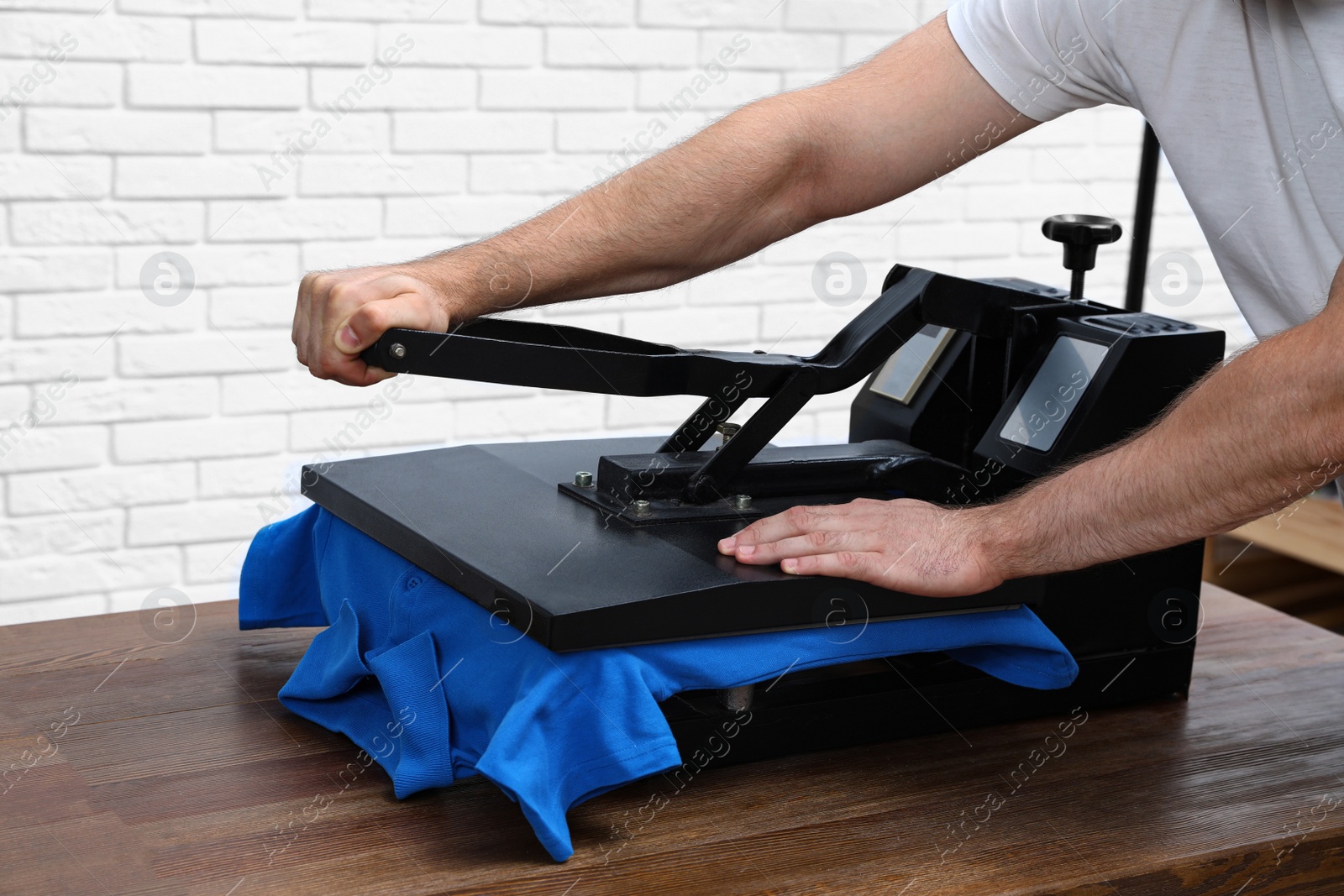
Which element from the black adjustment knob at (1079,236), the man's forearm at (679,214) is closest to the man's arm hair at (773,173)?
the man's forearm at (679,214)

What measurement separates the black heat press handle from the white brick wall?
46.9 inches

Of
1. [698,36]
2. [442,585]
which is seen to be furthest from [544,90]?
[442,585]

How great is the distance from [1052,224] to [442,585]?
0.59 metres

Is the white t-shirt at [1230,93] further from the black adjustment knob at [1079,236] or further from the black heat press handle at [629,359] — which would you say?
the black heat press handle at [629,359]

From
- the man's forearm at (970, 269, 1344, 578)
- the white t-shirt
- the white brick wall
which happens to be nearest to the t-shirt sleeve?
the white t-shirt

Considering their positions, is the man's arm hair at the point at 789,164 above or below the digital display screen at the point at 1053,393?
above

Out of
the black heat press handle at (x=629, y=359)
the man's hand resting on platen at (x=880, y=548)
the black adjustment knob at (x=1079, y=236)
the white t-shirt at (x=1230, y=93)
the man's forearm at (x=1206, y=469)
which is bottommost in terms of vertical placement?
the man's hand resting on platen at (x=880, y=548)

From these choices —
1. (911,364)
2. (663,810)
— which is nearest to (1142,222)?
(911,364)

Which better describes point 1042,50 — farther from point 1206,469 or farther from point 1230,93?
point 1206,469

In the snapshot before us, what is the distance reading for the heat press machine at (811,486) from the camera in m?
0.86

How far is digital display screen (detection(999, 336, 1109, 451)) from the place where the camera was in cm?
102

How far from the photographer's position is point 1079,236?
114 cm

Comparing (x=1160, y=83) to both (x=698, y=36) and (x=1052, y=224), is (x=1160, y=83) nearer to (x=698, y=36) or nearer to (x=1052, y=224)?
(x=1052, y=224)

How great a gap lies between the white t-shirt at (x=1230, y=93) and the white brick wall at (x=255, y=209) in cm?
109
